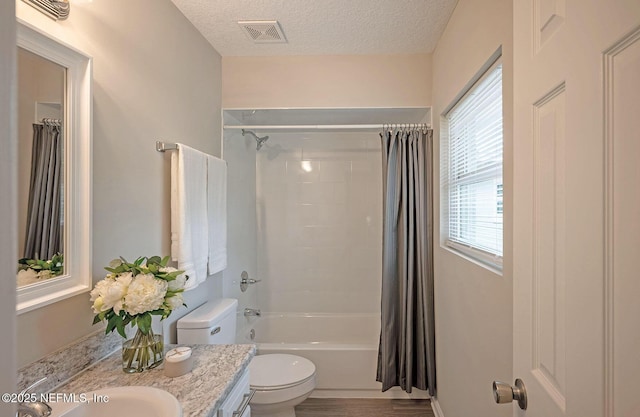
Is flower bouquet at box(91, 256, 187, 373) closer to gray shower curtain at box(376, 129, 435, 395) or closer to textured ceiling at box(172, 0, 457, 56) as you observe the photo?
textured ceiling at box(172, 0, 457, 56)

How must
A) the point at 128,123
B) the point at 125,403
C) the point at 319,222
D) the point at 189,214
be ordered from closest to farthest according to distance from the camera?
the point at 125,403
the point at 128,123
the point at 189,214
the point at 319,222

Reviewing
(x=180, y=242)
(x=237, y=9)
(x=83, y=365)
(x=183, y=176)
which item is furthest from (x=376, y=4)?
(x=83, y=365)

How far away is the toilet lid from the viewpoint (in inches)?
81.4

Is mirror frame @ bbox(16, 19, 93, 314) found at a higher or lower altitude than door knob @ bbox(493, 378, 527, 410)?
higher

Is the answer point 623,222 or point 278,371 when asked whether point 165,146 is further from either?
point 623,222

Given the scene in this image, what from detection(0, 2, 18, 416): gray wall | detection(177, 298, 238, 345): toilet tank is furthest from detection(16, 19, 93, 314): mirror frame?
detection(0, 2, 18, 416): gray wall

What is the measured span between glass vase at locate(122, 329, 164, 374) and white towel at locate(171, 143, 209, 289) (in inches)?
20.7

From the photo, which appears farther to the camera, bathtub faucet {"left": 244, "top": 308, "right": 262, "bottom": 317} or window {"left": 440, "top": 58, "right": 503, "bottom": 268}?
bathtub faucet {"left": 244, "top": 308, "right": 262, "bottom": 317}

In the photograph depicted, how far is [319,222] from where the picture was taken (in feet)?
11.5

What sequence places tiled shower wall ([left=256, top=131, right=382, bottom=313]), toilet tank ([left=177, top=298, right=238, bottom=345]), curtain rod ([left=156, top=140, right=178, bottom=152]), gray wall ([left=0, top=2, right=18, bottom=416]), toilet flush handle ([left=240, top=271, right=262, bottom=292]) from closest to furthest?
1. gray wall ([left=0, top=2, right=18, bottom=416])
2. curtain rod ([left=156, top=140, right=178, bottom=152])
3. toilet tank ([left=177, top=298, right=238, bottom=345])
4. toilet flush handle ([left=240, top=271, right=262, bottom=292])
5. tiled shower wall ([left=256, top=131, right=382, bottom=313])

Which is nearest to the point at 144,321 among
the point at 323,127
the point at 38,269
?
the point at 38,269

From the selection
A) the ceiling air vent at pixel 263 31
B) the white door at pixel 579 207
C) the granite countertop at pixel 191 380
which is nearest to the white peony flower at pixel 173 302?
the granite countertop at pixel 191 380

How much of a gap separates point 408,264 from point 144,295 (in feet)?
5.87

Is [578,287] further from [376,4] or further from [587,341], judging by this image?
[376,4]
